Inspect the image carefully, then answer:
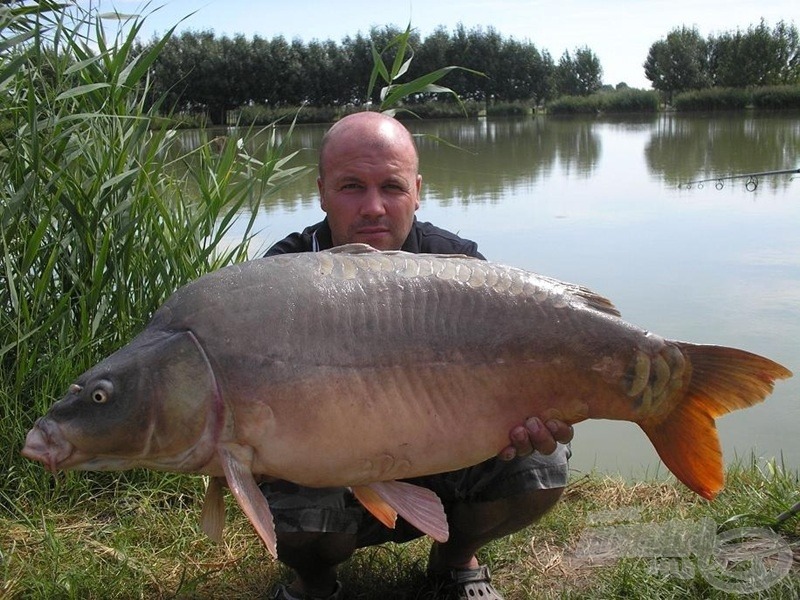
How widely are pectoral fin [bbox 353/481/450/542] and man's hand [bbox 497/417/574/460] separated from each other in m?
0.17

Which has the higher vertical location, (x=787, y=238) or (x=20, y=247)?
(x=20, y=247)

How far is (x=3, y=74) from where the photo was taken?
2.34 meters

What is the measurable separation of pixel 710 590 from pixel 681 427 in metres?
0.58

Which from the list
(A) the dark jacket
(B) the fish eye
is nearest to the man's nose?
(A) the dark jacket

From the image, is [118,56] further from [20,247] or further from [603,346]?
[603,346]

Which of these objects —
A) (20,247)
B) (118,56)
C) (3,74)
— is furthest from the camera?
(118,56)

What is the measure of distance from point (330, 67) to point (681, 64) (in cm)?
2066

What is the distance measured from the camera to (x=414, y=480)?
183cm

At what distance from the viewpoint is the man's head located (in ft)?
6.75

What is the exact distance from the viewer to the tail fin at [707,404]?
4.82 ft

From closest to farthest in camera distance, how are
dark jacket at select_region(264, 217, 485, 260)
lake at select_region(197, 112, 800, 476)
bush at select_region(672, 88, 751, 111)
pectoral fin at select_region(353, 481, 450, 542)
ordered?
1. pectoral fin at select_region(353, 481, 450, 542)
2. dark jacket at select_region(264, 217, 485, 260)
3. lake at select_region(197, 112, 800, 476)
4. bush at select_region(672, 88, 751, 111)

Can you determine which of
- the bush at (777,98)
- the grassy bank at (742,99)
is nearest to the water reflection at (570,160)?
the bush at (777,98)

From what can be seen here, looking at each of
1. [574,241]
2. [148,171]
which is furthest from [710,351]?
[574,241]

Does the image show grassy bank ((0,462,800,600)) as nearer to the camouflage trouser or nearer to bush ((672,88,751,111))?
the camouflage trouser
